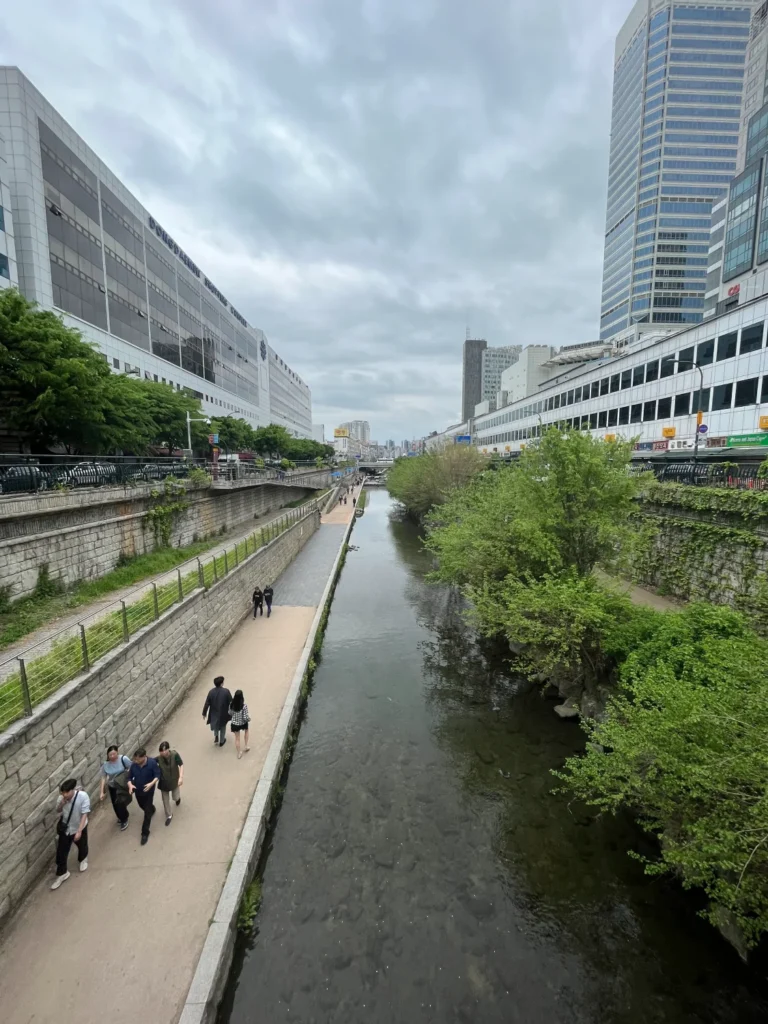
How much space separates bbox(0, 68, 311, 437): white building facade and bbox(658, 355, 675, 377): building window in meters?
39.2

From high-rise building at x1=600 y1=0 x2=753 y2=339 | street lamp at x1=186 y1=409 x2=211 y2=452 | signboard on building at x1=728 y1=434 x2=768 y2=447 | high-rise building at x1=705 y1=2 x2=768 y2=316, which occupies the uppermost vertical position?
high-rise building at x1=600 y1=0 x2=753 y2=339

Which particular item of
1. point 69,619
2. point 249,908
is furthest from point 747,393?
point 69,619

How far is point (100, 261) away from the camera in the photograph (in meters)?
41.6

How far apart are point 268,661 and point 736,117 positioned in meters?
154

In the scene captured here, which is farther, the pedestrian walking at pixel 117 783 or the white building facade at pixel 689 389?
the white building facade at pixel 689 389

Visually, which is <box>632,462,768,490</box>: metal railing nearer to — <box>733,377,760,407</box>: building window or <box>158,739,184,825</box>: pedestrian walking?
<box>733,377,760,407</box>: building window

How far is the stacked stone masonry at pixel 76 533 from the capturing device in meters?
13.8

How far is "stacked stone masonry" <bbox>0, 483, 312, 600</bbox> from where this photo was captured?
1379 centimetres

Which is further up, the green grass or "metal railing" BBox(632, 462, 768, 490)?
"metal railing" BBox(632, 462, 768, 490)

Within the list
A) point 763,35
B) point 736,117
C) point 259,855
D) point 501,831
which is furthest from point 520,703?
point 736,117

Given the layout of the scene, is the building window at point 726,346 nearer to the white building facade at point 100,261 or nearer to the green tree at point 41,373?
the green tree at point 41,373

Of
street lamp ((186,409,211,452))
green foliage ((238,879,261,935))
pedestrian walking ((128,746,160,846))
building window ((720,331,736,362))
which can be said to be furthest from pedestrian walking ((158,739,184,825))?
building window ((720,331,736,362))

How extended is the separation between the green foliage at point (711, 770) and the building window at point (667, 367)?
34.0m

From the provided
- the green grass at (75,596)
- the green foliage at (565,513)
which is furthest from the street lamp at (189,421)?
the green foliage at (565,513)
